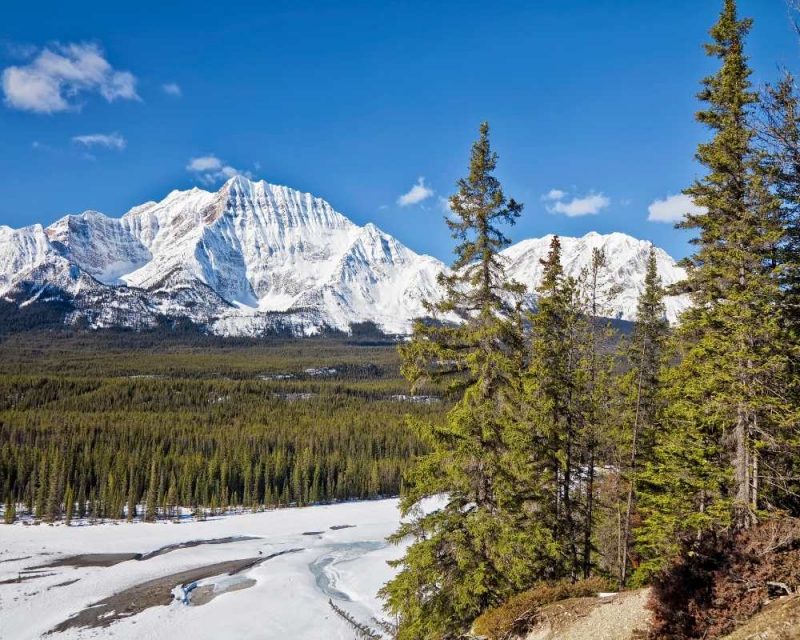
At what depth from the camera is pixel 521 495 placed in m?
15.9

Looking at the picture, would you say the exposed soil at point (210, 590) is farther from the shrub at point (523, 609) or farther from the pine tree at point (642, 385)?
the shrub at point (523, 609)

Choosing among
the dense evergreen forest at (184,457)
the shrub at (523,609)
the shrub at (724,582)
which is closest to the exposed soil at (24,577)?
the dense evergreen forest at (184,457)

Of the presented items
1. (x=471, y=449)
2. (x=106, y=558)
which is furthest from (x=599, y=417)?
(x=106, y=558)

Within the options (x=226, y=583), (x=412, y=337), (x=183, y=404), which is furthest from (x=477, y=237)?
(x=183, y=404)

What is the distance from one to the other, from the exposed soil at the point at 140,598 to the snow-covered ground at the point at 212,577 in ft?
1.19

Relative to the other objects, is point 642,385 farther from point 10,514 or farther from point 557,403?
point 10,514

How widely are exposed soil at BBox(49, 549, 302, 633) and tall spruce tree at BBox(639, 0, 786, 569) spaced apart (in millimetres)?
41938

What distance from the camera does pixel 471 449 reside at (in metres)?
15.4

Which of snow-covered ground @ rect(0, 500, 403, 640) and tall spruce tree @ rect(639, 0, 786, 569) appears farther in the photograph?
snow-covered ground @ rect(0, 500, 403, 640)

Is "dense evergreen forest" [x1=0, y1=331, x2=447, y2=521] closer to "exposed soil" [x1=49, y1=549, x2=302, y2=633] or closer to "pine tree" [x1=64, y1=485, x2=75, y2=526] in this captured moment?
"pine tree" [x1=64, y1=485, x2=75, y2=526]

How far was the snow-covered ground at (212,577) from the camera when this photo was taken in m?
41.3

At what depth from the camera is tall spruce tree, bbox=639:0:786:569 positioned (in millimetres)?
15547

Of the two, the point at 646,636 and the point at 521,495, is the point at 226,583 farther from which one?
the point at 646,636

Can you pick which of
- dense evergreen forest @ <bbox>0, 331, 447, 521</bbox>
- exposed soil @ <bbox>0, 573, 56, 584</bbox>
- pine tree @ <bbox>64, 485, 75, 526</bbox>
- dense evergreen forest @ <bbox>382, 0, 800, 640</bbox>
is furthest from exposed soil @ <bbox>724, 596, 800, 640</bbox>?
pine tree @ <bbox>64, 485, 75, 526</bbox>
